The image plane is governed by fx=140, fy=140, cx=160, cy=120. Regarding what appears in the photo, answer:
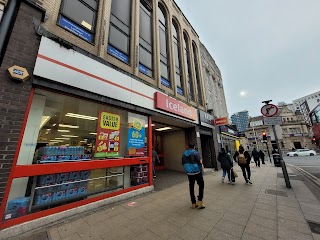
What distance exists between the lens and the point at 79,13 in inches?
209

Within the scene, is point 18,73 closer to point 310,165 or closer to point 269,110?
point 269,110

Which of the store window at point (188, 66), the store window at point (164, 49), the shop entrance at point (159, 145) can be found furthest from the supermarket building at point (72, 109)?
the store window at point (188, 66)

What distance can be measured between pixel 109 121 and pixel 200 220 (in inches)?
162

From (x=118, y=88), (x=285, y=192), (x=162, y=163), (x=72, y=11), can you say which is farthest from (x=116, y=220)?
(x=162, y=163)

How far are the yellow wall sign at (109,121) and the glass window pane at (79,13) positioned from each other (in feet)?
11.5

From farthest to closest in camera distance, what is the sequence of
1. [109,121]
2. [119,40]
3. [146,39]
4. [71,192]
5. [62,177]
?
[146,39] → [119,40] → [109,121] → [71,192] → [62,177]

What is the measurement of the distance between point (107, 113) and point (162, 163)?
7995 mm

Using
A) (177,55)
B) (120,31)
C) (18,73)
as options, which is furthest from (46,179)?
(177,55)

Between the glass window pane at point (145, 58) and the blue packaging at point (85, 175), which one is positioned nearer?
the blue packaging at point (85, 175)

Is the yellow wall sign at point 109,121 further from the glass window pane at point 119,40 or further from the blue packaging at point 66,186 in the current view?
the glass window pane at point 119,40

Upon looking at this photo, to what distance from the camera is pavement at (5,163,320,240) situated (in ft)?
9.04

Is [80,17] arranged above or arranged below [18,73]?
above

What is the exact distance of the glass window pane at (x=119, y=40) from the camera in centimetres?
624

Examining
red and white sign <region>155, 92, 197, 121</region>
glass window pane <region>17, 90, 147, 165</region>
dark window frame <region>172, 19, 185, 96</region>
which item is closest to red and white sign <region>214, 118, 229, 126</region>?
red and white sign <region>155, 92, 197, 121</region>
